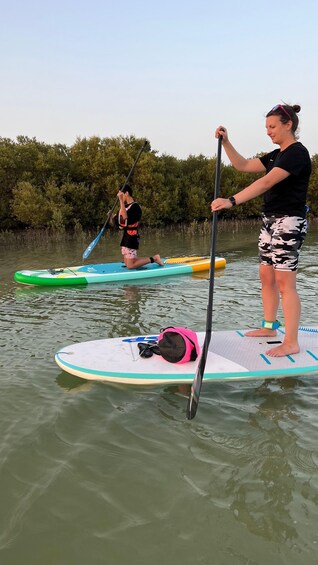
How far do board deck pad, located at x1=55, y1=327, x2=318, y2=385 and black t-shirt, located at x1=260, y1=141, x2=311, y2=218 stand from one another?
53.9 inches

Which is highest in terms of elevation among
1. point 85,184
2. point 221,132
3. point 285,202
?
point 85,184

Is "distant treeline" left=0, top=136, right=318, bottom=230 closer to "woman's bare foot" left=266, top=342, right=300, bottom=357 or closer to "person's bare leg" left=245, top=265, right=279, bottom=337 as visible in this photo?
"person's bare leg" left=245, top=265, right=279, bottom=337

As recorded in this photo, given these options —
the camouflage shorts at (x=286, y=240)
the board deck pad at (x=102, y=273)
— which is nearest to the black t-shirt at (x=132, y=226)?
the board deck pad at (x=102, y=273)

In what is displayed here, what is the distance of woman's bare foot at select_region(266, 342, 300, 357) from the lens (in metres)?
4.20

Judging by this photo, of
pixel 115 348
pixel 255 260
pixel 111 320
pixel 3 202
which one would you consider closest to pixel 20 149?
pixel 3 202

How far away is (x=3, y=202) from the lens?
24.2 metres

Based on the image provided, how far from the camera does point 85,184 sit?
91.2ft

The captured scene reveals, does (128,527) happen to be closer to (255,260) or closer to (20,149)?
(255,260)

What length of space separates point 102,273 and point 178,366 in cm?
568

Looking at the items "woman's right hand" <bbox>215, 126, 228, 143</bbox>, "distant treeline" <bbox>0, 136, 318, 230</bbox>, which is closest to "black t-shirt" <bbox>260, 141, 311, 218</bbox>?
"woman's right hand" <bbox>215, 126, 228, 143</bbox>

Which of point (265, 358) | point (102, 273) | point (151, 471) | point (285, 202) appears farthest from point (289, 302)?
point (102, 273)

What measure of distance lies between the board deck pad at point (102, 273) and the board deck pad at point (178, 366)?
456 centimetres

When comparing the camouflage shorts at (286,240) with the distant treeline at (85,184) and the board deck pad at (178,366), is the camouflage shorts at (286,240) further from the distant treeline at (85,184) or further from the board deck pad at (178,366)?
the distant treeline at (85,184)

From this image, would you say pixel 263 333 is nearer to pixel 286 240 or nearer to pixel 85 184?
pixel 286 240
